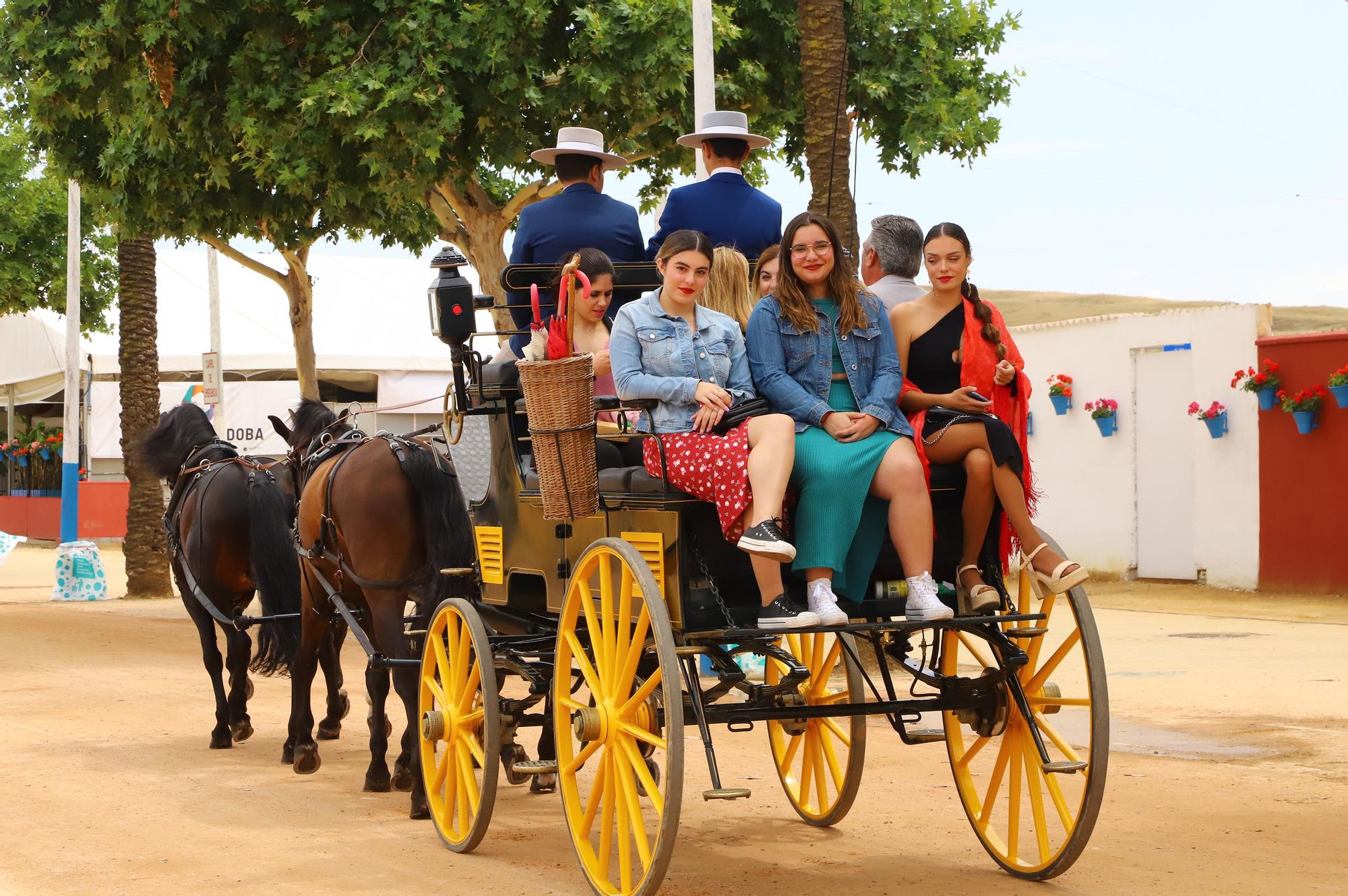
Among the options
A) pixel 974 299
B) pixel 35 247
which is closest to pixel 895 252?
pixel 974 299

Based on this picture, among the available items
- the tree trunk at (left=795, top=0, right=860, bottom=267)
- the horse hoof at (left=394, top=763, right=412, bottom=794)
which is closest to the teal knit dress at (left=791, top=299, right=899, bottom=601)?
the horse hoof at (left=394, top=763, right=412, bottom=794)

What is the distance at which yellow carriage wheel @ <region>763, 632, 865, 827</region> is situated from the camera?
6527mm

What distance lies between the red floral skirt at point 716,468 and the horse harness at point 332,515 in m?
2.56

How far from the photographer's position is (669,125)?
13.9m

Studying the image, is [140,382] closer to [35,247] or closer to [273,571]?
[35,247]

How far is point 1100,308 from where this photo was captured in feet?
299

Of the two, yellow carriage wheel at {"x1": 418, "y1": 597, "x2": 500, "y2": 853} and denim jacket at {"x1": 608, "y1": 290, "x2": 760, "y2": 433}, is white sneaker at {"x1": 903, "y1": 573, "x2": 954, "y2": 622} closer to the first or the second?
denim jacket at {"x1": 608, "y1": 290, "x2": 760, "y2": 433}

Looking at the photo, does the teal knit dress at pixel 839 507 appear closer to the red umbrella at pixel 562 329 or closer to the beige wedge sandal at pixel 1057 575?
the beige wedge sandal at pixel 1057 575

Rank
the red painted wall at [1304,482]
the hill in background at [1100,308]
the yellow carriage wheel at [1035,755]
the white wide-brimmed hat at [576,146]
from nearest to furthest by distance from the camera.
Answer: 1. the yellow carriage wheel at [1035,755]
2. the white wide-brimmed hat at [576,146]
3. the red painted wall at [1304,482]
4. the hill in background at [1100,308]

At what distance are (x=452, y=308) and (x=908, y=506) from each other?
85.2 inches

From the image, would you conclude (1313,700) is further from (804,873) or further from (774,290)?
(774,290)

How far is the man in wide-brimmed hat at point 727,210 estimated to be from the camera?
7.02m

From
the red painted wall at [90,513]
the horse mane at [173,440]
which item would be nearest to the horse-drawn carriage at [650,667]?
the horse mane at [173,440]

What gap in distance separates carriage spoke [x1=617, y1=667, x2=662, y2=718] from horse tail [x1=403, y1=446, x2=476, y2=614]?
251 centimetres
